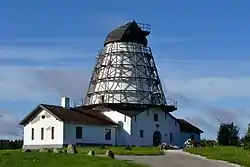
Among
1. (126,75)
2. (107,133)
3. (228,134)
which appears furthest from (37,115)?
(228,134)

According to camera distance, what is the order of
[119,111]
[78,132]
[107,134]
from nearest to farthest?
[78,132] < [107,134] < [119,111]

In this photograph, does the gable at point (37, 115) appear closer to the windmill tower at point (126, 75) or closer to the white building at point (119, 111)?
the white building at point (119, 111)

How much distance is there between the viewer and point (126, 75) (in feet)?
302

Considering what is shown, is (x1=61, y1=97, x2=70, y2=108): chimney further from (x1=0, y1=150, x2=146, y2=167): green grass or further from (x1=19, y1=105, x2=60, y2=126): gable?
(x1=0, y1=150, x2=146, y2=167): green grass

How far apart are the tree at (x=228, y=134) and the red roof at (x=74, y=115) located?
685 inches

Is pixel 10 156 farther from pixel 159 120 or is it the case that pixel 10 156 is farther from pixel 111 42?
pixel 111 42

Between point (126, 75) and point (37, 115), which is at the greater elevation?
point (126, 75)

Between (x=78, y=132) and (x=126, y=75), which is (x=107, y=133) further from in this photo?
(x=126, y=75)

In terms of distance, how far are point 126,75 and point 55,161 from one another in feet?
184

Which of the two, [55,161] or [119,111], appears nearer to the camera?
[55,161]

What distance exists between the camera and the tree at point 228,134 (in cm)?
7125

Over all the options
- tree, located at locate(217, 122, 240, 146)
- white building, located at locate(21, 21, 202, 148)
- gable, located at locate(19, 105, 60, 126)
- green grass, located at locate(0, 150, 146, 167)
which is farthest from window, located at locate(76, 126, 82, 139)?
green grass, located at locate(0, 150, 146, 167)

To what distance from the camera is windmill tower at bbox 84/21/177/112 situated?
90500mm

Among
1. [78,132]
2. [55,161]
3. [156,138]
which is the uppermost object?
[78,132]
